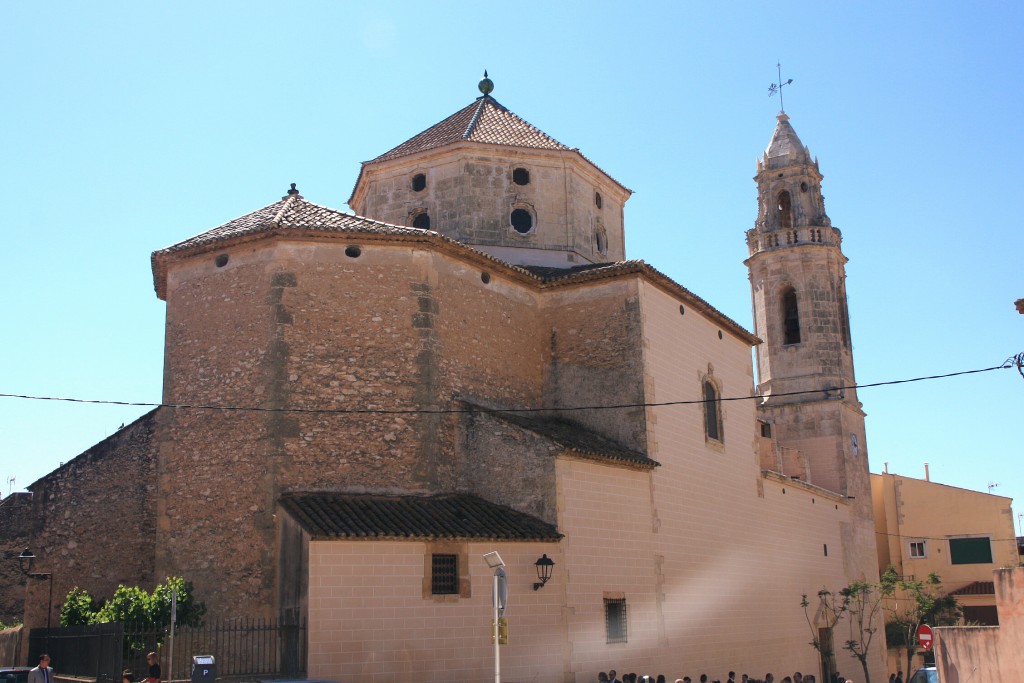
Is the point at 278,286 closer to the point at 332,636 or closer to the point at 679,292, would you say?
the point at 332,636

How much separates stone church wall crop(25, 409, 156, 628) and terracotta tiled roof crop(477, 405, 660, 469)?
20.6 ft

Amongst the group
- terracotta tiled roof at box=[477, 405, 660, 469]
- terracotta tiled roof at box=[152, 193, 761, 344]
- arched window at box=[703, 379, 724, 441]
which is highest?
terracotta tiled roof at box=[152, 193, 761, 344]

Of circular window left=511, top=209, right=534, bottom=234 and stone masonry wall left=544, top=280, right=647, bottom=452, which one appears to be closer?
stone masonry wall left=544, top=280, right=647, bottom=452

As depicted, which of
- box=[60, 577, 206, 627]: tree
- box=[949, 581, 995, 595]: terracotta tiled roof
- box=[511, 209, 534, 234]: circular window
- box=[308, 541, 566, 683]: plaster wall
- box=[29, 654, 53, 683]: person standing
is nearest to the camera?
box=[29, 654, 53, 683]: person standing

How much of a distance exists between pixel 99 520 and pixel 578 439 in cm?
846

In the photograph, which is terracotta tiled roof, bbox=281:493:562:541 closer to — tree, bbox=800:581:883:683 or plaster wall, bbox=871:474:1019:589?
tree, bbox=800:581:883:683

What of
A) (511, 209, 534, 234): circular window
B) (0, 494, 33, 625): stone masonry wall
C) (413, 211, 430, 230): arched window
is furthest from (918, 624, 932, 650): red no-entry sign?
(0, 494, 33, 625): stone masonry wall

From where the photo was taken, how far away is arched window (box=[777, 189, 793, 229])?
112 ft

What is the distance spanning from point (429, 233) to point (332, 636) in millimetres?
7232


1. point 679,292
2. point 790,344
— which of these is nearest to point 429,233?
point 679,292

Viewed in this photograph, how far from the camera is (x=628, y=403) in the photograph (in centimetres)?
2027

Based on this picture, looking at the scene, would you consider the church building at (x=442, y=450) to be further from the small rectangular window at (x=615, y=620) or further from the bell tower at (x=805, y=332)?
the bell tower at (x=805, y=332)

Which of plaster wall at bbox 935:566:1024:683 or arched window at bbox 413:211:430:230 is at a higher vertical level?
arched window at bbox 413:211:430:230

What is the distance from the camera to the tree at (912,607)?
107 ft
